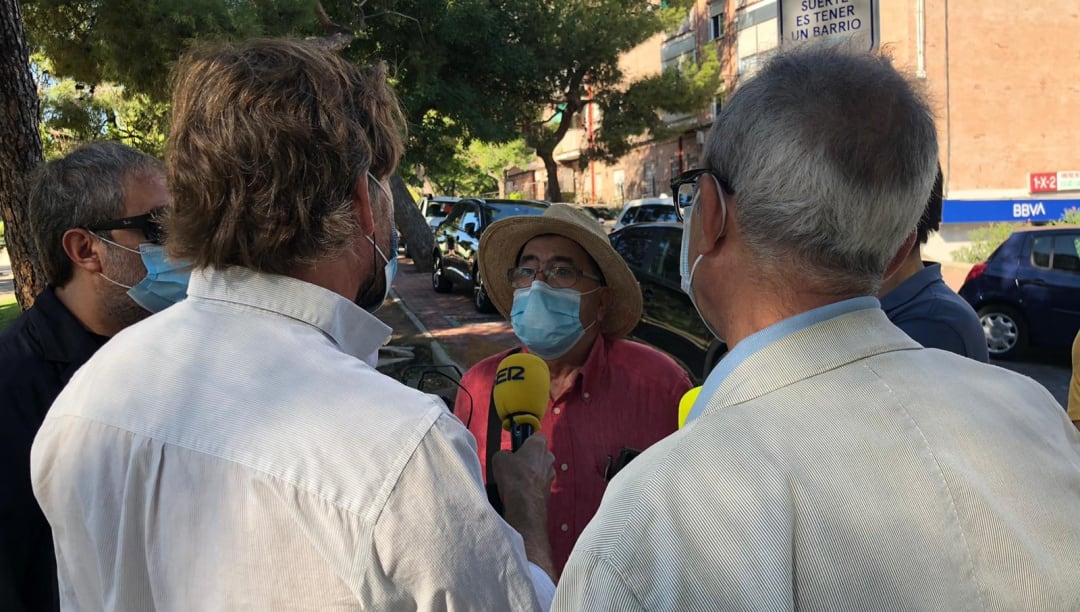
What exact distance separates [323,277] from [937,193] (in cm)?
220

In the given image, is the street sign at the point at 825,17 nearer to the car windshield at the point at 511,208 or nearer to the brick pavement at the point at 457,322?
the brick pavement at the point at 457,322

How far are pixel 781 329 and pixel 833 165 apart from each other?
0.27m

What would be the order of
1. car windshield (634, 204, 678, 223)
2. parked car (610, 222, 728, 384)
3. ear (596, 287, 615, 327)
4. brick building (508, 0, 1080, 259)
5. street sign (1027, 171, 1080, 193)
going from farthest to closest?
brick building (508, 0, 1080, 259)
street sign (1027, 171, 1080, 193)
car windshield (634, 204, 678, 223)
parked car (610, 222, 728, 384)
ear (596, 287, 615, 327)

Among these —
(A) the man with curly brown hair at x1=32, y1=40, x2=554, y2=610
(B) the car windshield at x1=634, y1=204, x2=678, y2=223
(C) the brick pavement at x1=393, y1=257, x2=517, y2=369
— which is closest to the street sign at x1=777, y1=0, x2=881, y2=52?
(A) the man with curly brown hair at x1=32, y1=40, x2=554, y2=610

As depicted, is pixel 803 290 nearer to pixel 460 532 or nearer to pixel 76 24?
pixel 460 532

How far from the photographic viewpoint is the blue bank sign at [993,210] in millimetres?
18844

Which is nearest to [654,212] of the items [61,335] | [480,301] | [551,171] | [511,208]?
[511,208]

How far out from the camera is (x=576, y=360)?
304cm

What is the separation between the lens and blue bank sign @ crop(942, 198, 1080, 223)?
18.8m

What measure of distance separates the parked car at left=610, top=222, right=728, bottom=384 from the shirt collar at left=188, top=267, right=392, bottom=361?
211 inches

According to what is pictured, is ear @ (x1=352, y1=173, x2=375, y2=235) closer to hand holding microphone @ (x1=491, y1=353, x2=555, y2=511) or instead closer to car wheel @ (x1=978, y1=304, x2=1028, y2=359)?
hand holding microphone @ (x1=491, y1=353, x2=555, y2=511)

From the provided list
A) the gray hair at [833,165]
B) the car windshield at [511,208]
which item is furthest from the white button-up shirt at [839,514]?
the car windshield at [511,208]

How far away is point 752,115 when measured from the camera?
1251 mm

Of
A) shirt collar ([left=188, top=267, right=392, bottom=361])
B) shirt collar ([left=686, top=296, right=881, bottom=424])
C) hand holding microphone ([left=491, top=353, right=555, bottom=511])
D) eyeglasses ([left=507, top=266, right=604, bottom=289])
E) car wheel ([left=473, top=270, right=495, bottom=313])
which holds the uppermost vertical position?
shirt collar ([left=188, top=267, right=392, bottom=361])
